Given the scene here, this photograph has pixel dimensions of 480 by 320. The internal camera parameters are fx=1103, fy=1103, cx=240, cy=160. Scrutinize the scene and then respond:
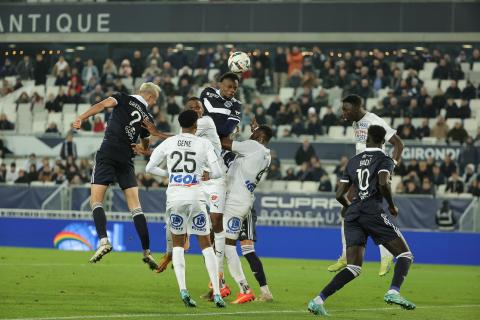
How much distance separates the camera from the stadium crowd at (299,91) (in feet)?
99.6

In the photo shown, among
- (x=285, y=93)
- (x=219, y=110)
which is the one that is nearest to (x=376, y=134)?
(x=219, y=110)

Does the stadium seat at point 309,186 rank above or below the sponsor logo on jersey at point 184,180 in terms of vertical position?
below

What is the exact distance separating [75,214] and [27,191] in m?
2.05

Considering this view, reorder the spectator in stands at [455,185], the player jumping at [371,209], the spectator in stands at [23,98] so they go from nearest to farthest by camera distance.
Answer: the player jumping at [371,209], the spectator in stands at [455,185], the spectator in stands at [23,98]

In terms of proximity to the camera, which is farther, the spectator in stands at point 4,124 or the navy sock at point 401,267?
the spectator in stands at point 4,124

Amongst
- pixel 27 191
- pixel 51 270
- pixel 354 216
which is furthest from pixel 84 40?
pixel 354 216

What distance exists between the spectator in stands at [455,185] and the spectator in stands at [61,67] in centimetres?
1546

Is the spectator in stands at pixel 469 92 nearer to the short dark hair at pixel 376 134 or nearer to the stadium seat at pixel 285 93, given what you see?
the stadium seat at pixel 285 93

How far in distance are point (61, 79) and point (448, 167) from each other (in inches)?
588

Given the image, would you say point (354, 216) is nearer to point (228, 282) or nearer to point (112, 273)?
point (228, 282)

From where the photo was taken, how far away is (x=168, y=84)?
3616cm

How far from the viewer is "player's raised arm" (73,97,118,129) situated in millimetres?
13883

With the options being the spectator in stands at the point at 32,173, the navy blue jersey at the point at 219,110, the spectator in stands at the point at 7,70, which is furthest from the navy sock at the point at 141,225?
the spectator in stands at the point at 7,70

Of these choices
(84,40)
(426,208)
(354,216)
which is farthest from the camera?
(84,40)
